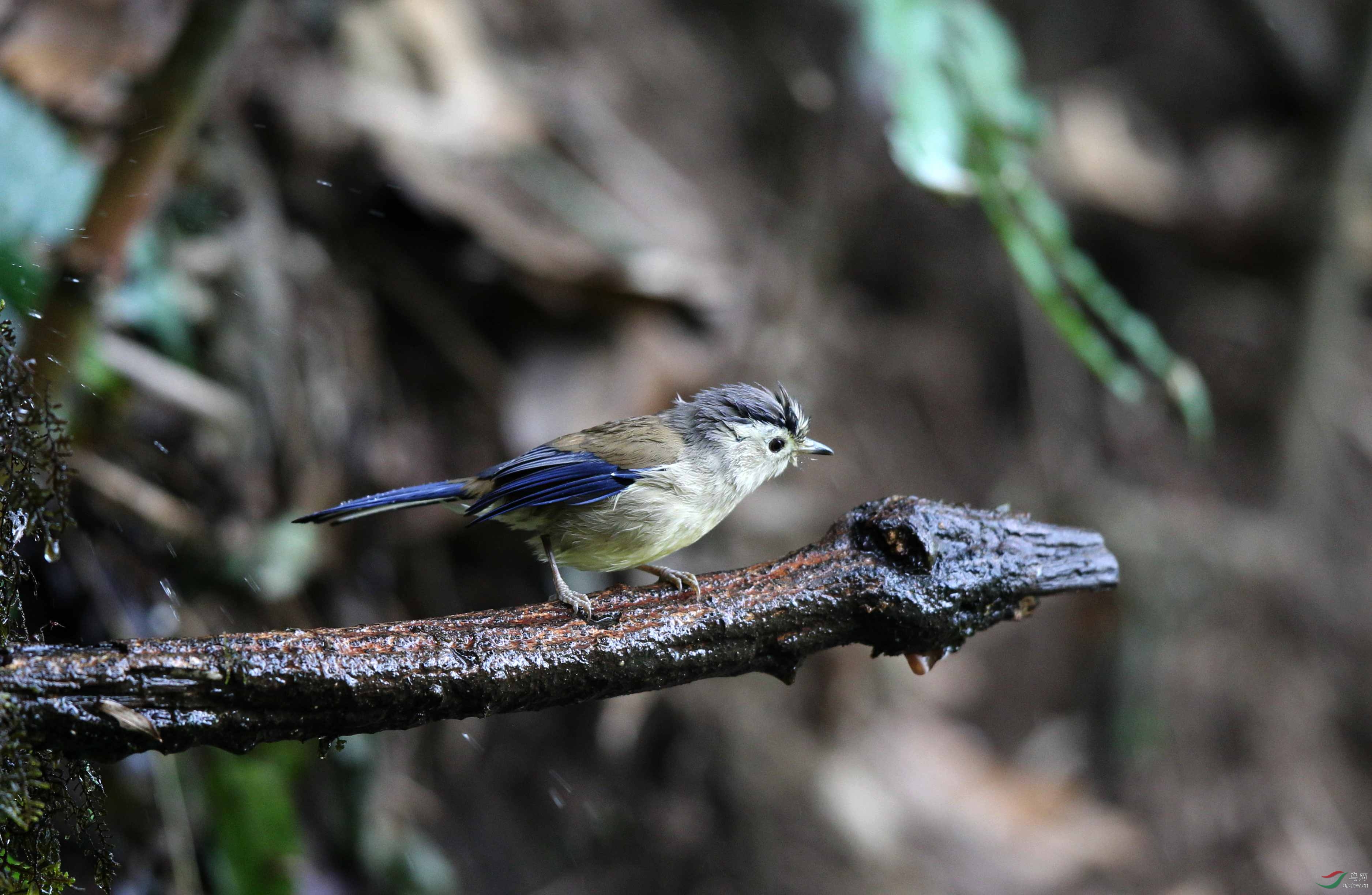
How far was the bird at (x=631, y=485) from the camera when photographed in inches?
110

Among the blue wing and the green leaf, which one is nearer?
the blue wing

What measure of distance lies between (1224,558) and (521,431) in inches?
193

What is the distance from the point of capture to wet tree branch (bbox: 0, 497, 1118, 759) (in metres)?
1.71

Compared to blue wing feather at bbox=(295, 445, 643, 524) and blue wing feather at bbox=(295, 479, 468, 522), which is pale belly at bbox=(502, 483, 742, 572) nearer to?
blue wing feather at bbox=(295, 445, 643, 524)

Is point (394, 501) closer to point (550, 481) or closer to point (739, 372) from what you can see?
point (550, 481)

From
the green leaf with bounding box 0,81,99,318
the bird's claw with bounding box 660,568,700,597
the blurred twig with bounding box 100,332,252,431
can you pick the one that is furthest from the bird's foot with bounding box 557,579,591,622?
the blurred twig with bounding box 100,332,252,431

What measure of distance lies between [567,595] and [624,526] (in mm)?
368

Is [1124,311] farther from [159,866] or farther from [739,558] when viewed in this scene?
[159,866]

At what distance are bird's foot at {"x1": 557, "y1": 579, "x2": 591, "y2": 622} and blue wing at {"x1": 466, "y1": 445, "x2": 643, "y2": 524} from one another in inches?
12.4

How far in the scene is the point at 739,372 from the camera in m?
5.22

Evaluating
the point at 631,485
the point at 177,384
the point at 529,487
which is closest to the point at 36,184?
the point at 177,384

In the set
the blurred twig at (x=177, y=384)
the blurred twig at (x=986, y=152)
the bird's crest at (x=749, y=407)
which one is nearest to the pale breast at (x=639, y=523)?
the bird's crest at (x=749, y=407)

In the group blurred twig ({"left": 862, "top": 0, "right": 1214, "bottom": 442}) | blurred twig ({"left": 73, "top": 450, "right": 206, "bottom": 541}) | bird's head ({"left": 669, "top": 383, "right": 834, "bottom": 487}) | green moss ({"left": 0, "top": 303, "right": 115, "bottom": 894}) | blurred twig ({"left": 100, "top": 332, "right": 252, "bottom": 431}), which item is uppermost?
blurred twig ({"left": 862, "top": 0, "right": 1214, "bottom": 442})

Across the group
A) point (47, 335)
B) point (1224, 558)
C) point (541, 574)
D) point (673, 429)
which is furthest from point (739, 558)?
point (1224, 558)
